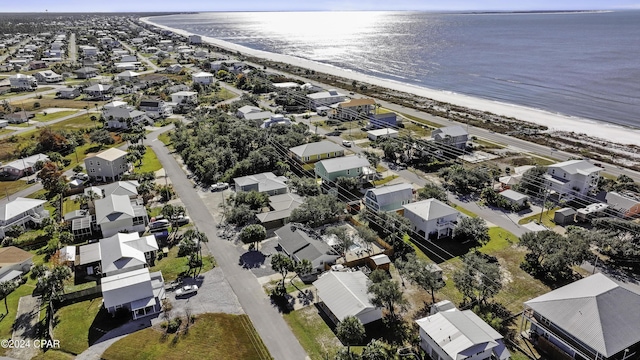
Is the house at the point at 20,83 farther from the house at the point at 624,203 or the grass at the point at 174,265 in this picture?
the house at the point at 624,203

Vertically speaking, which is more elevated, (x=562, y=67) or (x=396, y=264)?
(x=562, y=67)

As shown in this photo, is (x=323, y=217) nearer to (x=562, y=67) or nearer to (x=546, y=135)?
(x=546, y=135)

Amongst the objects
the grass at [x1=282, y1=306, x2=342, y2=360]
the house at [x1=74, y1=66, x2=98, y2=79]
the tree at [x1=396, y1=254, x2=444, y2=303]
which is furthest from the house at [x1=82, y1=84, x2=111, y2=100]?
the tree at [x1=396, y1=254, x2=444, y2=303]

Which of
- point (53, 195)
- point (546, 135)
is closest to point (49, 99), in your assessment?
point (53, 195)

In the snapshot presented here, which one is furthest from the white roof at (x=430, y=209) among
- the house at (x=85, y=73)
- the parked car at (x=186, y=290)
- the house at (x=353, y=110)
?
the house at (x=85, y=73)

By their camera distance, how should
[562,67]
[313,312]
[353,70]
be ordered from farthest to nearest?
1. [353,70]
2. [562,67]
3. [313,312]

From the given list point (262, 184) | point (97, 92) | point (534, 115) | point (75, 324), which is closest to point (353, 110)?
point (534, 115)
